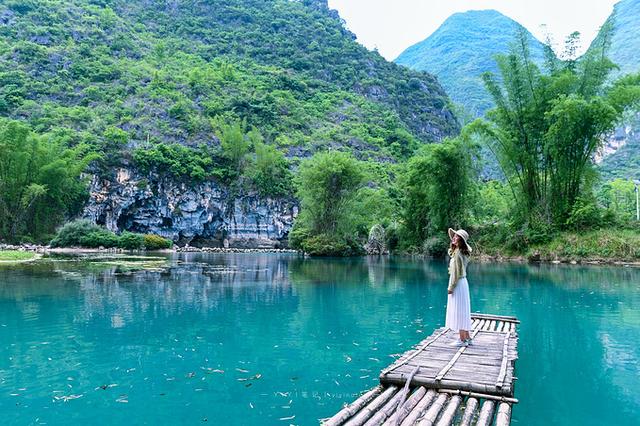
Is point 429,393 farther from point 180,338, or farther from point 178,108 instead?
point 178,108

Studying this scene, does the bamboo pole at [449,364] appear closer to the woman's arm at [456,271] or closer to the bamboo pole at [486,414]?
the bamboo pole at [486,414]

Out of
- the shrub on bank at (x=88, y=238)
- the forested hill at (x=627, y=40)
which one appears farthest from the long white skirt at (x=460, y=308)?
the forested hill at (x=627, y=40)

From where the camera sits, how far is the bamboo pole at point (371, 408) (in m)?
3.72

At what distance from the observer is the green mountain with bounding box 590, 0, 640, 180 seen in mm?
82750

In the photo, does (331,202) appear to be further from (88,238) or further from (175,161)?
(175,161)

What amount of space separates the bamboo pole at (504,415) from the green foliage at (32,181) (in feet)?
147

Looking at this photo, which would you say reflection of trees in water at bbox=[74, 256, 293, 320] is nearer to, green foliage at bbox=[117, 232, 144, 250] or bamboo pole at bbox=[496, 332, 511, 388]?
bamboo pole at bbox=[496, 332, 511, 388]

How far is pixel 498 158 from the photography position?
31.7m

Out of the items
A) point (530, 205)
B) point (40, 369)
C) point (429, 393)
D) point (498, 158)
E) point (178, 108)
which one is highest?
point (178, 108)

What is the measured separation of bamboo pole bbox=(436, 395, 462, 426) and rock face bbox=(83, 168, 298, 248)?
5210cm

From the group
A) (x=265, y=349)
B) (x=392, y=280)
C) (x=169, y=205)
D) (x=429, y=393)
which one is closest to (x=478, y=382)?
(x=429, y=393)

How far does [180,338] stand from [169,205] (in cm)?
4943

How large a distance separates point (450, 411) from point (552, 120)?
1101 inches

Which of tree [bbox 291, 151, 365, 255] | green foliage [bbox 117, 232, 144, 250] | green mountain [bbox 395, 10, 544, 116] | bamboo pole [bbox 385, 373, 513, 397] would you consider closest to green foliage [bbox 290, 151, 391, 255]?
tree [bbox 291, 151, 365, 255]
